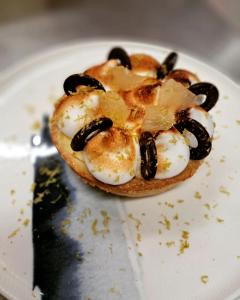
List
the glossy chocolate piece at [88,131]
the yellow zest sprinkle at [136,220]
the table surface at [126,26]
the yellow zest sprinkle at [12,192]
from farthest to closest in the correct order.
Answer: the table surface at [126,26] → the yellow zest sprinkle at [12,192] → the yellow zest sprinkle at [136,220] → the glossy chocolate piece at [88,131]

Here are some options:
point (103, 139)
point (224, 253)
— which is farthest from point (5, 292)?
point (224, 253)

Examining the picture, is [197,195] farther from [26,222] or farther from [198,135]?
[26,222]

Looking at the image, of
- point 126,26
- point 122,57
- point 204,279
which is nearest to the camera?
point 204,279

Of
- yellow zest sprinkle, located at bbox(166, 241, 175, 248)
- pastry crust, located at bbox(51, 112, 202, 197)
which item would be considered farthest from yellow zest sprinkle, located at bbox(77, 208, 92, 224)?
yellow zest sprinkle, located at bbox(166, 241, 175, 248)

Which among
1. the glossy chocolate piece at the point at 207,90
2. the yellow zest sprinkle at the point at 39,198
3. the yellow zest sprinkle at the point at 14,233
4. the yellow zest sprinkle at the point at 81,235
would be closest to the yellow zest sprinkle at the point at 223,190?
the glossy chocolate piece at the point at 207,90

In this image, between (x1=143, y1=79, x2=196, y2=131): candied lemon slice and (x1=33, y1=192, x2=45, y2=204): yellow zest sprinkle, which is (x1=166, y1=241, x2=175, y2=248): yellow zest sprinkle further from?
(x1=33, y1=192, x2=45, y2=204): yellow zest sprinkle

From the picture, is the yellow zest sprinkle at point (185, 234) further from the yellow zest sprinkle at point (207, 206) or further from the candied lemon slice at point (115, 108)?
the candied lemon slice at point (115, 108)

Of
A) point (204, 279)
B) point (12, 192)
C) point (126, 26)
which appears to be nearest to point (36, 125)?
point (12, 192)

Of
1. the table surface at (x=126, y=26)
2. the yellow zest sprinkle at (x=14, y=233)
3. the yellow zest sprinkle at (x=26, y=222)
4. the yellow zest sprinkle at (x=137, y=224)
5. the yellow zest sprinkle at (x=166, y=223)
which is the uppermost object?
the table surface at (x=126, y=26)

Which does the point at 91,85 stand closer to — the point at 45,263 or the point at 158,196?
the point at 158,196
